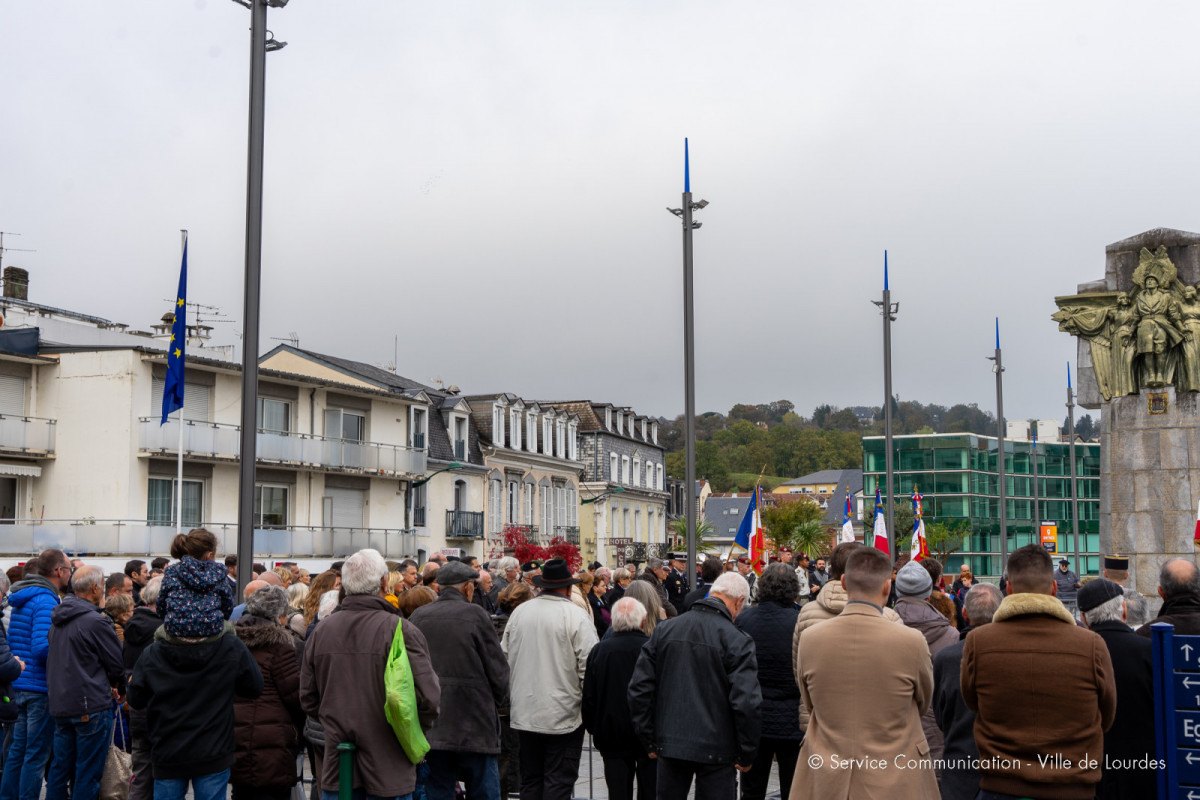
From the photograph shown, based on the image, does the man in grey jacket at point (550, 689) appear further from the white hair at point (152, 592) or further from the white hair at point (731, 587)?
the white hair at point (152, 592)

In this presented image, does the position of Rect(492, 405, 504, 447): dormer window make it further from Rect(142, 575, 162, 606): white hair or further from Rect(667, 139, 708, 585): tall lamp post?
Rect(142, 575, 162, 606): white hair

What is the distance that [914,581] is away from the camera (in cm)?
760

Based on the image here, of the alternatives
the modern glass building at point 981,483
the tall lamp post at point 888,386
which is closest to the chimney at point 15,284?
the tall lamp post at point 888,386

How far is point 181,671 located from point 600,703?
8.97 feet

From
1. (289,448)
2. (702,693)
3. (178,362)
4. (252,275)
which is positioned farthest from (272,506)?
(702,693)

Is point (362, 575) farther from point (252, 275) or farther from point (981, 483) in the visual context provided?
point (981, 483)

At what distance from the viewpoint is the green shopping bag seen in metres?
6.79

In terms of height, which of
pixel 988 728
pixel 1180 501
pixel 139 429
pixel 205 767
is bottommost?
pixel 205 767

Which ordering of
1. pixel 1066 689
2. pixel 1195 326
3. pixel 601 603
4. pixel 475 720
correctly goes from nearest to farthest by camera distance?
1. pixel 1066 689
2. pixel 475 720
3. pixel 601 603
4. pixel 1195 326

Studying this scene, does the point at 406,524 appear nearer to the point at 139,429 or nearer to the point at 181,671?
the point at 139,429

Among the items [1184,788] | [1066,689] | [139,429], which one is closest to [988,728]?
[1066,689]

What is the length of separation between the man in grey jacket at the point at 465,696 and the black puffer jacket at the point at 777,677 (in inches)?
68.5

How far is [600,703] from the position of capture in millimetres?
8031

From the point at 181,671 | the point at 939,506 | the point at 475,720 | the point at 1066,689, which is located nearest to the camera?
the point at 1066,689
